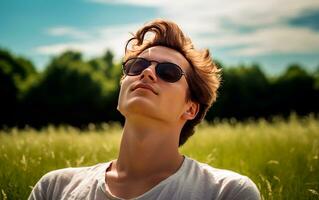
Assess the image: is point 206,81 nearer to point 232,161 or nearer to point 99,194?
point 99,194

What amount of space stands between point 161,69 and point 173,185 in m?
0.96

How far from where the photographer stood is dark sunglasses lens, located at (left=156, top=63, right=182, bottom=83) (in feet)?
12.0

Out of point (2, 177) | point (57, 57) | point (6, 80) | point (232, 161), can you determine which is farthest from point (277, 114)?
point (2, 177)

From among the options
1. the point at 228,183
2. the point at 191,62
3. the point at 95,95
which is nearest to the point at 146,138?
the point at 228,183

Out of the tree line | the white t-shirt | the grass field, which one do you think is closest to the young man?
the white t-shirt

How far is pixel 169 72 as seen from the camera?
3689mm

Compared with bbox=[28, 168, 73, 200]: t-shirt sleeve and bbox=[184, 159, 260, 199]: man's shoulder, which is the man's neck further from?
bbox=[28, 168, 73, 200]: t-shirt sleeve

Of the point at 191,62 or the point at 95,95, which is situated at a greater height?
the point at 191,62

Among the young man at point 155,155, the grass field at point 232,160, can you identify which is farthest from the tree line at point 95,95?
the young man at point 155,155

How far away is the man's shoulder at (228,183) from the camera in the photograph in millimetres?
3053

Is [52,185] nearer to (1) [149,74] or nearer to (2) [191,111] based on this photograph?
(1) [149,74]

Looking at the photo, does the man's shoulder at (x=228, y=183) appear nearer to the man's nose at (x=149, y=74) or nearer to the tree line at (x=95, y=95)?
the man's nose at (x=149, y=74)

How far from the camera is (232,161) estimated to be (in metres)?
6.39

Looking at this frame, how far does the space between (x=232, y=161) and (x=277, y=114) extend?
3195 centimetres
